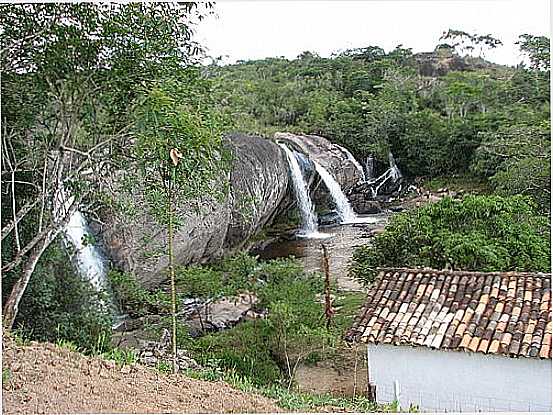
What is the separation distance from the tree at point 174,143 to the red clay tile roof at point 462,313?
2.40ft

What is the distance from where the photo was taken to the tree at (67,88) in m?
2.17

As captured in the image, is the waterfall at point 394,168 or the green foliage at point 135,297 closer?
the green foliage at point 135,297

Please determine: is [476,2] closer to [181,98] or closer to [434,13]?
[434,13]

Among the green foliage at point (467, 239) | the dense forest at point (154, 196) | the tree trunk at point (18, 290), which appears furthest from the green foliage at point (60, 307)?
the green foliage at point (467, 239)

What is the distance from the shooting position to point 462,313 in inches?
94.6

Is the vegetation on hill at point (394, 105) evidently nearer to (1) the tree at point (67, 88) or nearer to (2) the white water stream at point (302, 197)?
(2) the white water stream at point (302, 197)

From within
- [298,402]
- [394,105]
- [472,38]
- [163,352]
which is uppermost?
[472,38]

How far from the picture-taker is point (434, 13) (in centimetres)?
189

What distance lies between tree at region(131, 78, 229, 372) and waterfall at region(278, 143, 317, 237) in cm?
434

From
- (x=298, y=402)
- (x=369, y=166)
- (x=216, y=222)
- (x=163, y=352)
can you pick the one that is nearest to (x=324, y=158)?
(x=369, y=166)

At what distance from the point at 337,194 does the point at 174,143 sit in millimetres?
5515

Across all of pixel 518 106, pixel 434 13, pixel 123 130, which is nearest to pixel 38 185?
pixel 123 130

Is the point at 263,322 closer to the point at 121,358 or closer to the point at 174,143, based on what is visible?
the point at 121,358

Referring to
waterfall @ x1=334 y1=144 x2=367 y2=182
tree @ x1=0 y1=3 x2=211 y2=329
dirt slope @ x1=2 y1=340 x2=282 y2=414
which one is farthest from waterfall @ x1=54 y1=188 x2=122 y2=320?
waterfall @ x1=334 y1=144 x2=367 y2=182
